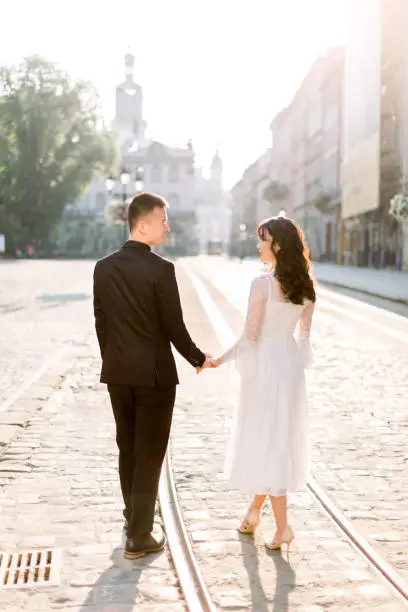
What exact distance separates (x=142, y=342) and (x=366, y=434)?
344cm

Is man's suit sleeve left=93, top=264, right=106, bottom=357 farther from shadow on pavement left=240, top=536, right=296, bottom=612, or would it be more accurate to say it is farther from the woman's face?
shadow on pavement left=240, top=536, right=296, bottom=612

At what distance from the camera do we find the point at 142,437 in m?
4.17

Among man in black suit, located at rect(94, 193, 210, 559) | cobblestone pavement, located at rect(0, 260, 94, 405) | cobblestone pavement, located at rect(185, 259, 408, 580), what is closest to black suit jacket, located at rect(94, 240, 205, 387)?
man in black suit, located at rect(94, 193, 210, 559)

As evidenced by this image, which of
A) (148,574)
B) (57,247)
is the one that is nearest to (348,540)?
(148,574)

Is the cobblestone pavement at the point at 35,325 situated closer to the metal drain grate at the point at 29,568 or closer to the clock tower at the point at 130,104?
the metal drain grate at the point at 29,568

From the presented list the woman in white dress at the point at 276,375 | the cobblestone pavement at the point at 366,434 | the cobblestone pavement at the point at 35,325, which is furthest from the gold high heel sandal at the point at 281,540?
the cobblestone pavement at the point at 35,325

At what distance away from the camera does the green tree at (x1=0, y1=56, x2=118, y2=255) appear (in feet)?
213

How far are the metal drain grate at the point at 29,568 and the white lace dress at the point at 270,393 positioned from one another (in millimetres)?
983

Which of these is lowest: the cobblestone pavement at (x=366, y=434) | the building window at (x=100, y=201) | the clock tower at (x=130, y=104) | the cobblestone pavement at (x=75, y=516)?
the cobblestone pavement at (x=366, y=434)

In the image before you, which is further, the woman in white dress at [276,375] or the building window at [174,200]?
the building window at [174,200]

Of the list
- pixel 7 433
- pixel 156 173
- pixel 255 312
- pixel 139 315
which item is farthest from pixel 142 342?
pixel 156 173

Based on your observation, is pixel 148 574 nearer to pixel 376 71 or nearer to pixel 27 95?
pixel 376 71

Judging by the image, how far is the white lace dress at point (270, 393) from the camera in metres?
4.28

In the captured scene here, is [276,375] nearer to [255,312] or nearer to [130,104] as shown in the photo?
[255,312]
